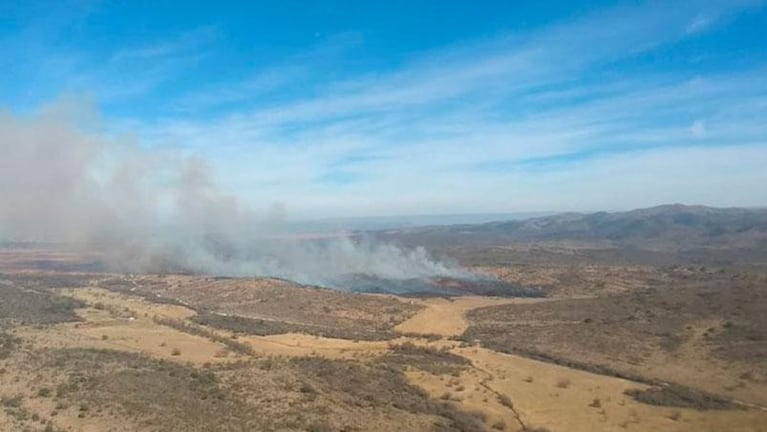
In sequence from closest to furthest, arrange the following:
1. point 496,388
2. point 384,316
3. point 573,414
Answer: point 573,414 < point 496,388 < point 384,316

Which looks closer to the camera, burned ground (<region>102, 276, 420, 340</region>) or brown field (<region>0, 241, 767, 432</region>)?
brown field (<region>0, 241, 767, 432</region>)

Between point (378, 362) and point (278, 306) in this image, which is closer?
point (378, 362)

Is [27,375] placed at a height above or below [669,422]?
above

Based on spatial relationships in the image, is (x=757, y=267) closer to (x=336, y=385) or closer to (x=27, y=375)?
(x=336, y=385)

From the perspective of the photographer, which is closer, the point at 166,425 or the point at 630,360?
the point at 166,425

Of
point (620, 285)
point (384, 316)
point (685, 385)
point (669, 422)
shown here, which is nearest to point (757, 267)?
point (620, 285)

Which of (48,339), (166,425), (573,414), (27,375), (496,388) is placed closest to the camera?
(166,425)

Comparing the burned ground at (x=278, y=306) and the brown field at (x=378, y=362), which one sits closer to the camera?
the brown field at (x=378, y=362)

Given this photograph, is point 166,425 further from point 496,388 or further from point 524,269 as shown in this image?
point 524,269

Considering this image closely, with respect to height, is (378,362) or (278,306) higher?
(378,362)

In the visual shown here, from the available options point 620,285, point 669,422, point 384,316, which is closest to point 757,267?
point 620,285
